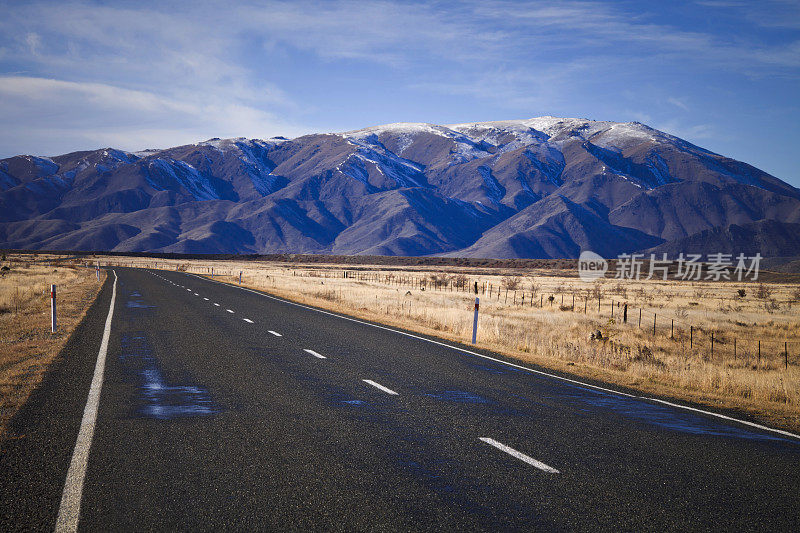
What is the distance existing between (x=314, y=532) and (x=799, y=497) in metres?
4.33

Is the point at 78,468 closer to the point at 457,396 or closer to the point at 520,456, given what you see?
the point at 520,456

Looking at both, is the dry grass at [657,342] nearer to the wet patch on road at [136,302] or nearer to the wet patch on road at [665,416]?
the wet patch on road at [665,416]

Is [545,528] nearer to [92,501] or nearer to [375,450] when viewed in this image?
[375,450]

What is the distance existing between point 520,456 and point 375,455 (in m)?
1.49

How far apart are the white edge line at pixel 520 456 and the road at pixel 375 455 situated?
3 cm

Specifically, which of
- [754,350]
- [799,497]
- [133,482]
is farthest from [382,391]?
[754,350]

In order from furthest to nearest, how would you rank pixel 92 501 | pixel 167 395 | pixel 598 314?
pixel 598 314 < pixel 167 395 < pixel 92 501

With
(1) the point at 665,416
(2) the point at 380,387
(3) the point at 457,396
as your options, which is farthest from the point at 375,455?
(1) the point at 665,416

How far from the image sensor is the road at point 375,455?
504 cm

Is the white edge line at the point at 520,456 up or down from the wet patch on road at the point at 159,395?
up

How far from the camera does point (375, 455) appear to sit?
6555 millimetres

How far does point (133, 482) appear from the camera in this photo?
18.5 ft

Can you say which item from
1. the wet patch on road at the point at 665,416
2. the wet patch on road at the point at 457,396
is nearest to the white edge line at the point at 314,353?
the wet patch on road at the point at 457,396

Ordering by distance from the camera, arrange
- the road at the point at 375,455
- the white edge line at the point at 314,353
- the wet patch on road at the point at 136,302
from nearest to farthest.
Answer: the road at the point at 375,455
the white edge line at the point at 314,353
the wet patch on road at the point at 136,302
